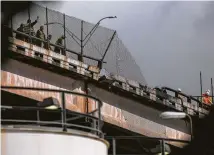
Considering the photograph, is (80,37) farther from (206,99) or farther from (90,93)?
(206,99)

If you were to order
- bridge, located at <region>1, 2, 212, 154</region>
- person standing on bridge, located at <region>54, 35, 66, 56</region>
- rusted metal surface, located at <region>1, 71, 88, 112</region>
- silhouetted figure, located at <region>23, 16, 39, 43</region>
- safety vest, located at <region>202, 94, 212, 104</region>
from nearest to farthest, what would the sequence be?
rusted metal surface, located at <region>1, 71, 88, 112</region> → bridge, located at <region>1, 2, 212, 154</region> → silhouetted figure, located at <region>23, 16, 39, 43</region> → person standing on bridge, located at <region>54, 35, 66, 56</region> → safety vest, located at <region>202, 94, 212, 104</region>

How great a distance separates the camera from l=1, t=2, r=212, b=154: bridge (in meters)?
21.9

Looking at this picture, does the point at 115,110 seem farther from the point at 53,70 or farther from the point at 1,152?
the point at 1,152

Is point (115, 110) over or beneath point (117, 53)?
beneath

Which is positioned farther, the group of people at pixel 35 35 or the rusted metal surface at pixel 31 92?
the group of people at pixel 35 35

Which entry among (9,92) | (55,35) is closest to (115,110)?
(55,35)

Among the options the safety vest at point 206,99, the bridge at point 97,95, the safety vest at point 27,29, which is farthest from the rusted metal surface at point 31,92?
the safety vest at point 206,99

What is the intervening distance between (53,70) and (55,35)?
12.6 ft

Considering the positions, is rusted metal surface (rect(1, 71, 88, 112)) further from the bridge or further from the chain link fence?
the chain link fence

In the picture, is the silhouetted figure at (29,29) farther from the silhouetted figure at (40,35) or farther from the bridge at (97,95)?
the bridge at (97,95)

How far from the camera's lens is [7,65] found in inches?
849

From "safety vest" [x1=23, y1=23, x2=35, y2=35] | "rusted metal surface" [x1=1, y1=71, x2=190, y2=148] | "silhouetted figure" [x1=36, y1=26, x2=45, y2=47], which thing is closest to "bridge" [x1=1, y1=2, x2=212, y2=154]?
"rusted metal surface" [x1=1, y1=71, x2=190, y2=148]

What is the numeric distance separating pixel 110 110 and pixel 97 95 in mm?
1259

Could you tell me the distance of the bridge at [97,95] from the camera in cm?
2186
